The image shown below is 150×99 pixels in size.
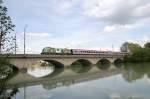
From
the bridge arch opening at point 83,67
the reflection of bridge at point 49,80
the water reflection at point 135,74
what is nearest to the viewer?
the reflection of bridge at point 49,80

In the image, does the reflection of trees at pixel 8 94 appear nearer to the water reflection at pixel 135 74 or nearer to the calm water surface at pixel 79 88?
the calm water surface at pixel 79 88

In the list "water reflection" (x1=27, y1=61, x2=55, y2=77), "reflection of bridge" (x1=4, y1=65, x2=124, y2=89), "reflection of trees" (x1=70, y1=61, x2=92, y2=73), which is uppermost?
"reflection of bridge" (x1=4, y1=65, x2=124, y2=89)

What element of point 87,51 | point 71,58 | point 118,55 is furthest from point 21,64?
point 118,55

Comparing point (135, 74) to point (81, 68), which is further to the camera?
point (81, 68)

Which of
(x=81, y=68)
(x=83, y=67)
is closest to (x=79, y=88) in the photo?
(x=81, y=68)

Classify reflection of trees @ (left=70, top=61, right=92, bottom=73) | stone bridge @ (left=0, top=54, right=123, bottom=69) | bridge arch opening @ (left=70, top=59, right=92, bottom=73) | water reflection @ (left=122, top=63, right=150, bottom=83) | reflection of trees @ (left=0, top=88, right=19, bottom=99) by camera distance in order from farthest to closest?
bridge arch opening @ (left=70, top=59, right=92, bottom=73)
reflection of trees @ (left=70, top=61, right=92, bottom=73)
stone bridge @ (left=0, top=54, right=123, bottom=69)
water reflection @ (left=122, top=63, right=150, bottom=83)
reflection of trees @ (left=0, top=88, right=19, bottom=99)

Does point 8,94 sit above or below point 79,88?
above

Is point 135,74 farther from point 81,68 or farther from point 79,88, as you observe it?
point 81,68

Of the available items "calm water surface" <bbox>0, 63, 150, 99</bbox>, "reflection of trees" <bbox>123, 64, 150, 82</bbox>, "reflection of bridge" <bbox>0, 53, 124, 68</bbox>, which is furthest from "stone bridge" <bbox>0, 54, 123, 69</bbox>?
"reflection of trees" <bbox>123, 64, 150, 82</bbox>

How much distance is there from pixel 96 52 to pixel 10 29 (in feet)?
244

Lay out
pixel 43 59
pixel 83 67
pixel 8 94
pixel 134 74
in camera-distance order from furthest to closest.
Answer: pixel 83 67, pixel 43 59, pixel 134 74, pixel 8 94

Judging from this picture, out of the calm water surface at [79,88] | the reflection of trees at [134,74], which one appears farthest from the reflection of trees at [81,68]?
the calm water surface at [79,88]

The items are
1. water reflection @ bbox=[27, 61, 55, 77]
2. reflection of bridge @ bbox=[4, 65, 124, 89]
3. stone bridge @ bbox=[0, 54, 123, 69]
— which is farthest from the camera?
stone bridge @ bbox=[0, 54, 123, 69]

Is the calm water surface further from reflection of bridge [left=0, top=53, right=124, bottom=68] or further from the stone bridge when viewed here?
the stone bridge
